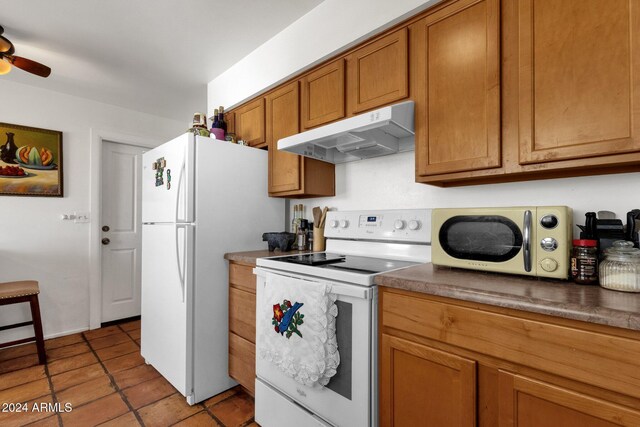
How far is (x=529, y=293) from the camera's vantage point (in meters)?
0.89

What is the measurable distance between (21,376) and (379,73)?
3.18 m

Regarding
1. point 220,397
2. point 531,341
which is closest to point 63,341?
point 220,397

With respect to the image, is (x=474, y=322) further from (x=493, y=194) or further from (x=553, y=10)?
(x=553, y=10)

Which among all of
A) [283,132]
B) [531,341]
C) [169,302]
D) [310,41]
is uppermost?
[310,41]

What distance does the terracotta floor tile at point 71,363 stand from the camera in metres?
2.28

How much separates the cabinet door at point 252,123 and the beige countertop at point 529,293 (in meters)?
1.60

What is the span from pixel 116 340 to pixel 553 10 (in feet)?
12.5

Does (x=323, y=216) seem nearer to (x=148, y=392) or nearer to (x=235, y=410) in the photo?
(x=235, y=410)

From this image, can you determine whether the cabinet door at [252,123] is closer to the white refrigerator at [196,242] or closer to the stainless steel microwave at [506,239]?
the white refrigerator at [196,242]

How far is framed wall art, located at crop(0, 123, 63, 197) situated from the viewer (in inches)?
106

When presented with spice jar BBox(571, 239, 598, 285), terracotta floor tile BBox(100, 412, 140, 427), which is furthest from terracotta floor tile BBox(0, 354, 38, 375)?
spice jar BBox(571, 239, 598, 285)

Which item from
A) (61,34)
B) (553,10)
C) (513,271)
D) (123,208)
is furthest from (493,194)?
(123,208)

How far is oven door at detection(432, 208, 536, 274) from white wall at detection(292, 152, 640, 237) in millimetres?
324

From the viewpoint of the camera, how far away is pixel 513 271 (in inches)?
43.6
